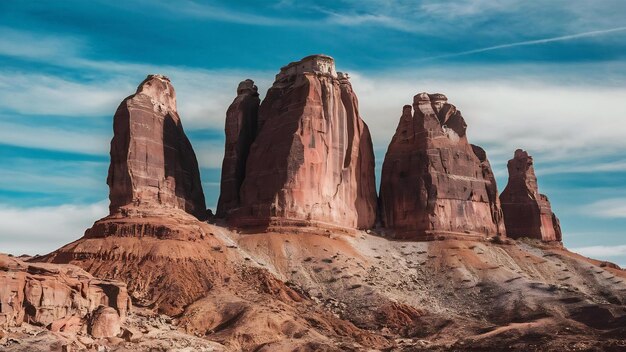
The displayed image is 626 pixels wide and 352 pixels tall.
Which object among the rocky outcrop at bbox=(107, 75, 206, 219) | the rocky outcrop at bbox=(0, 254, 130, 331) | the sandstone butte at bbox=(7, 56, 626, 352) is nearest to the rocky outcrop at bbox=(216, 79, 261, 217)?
the sandstone butte at bbox=(7, 56, 626, 352)

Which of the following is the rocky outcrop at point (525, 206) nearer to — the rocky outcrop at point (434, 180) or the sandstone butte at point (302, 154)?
the rocky outcrop at point (434, 180)

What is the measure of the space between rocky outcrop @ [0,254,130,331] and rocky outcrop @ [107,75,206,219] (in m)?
23.0

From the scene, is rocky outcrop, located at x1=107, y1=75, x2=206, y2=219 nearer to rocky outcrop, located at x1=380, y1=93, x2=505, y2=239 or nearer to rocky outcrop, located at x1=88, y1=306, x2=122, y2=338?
rocky outcrop, located at x1=380, y1=93, x2=505, y2=239

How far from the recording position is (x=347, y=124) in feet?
346

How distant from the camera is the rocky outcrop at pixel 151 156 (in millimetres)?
90625

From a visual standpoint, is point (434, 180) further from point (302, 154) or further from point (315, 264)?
point (315, 264)

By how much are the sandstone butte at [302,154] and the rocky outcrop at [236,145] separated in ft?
0.39

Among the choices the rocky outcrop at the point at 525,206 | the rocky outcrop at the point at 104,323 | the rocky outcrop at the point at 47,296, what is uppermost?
the rocky outcrop at the point at 525,206

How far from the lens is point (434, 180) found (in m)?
104

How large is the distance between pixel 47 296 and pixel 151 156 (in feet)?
115

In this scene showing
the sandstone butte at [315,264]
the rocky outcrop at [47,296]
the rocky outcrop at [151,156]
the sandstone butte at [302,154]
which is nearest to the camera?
the rocky outcrop at [47,296]

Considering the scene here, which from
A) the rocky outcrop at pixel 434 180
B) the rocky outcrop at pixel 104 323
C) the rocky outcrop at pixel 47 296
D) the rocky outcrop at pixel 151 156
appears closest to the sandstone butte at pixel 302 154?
the rocky outcrop at pixel 434 180

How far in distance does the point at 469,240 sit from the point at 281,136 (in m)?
24.5

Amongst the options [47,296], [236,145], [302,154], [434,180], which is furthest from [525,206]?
[47,296]
